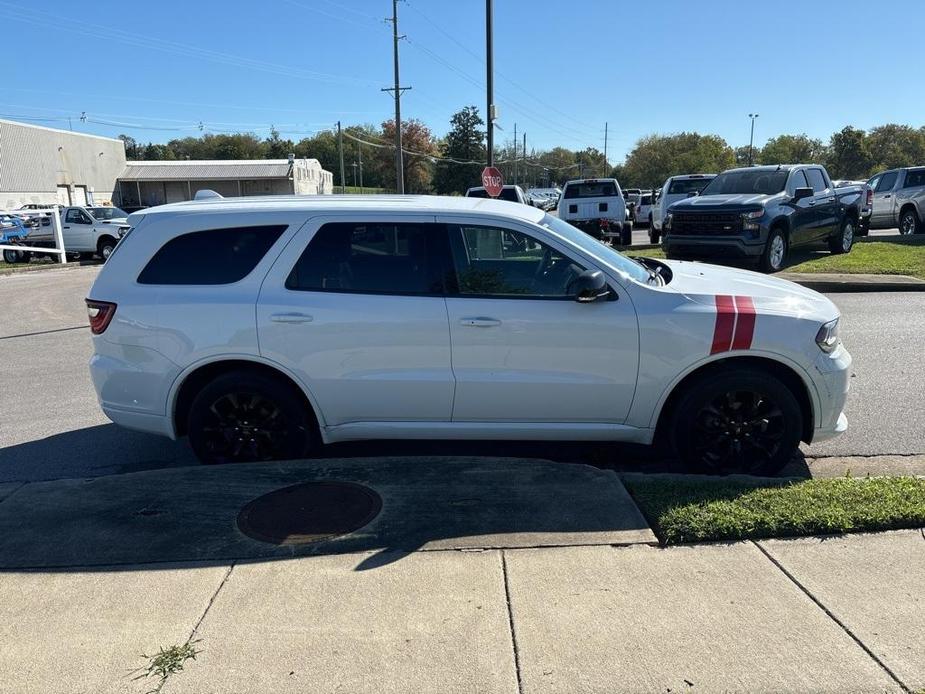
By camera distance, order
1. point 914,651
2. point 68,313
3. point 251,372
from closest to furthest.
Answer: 1. point 914,651
2. point 251,372
3. point 68,313

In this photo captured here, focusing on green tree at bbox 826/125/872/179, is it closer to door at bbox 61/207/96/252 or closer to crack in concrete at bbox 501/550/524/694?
door at bbox 61/207/96/252

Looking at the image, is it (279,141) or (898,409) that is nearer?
(898,409)

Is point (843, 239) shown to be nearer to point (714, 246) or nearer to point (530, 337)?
point (714, 246)

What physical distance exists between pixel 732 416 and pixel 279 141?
110111 millimetres

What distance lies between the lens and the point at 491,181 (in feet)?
61.6

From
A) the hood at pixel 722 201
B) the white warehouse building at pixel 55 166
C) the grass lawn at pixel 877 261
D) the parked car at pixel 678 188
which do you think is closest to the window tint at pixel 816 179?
the grass lawn at pixel 877 261

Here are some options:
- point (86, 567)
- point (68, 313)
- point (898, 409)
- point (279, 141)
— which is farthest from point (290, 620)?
point (279, 141)

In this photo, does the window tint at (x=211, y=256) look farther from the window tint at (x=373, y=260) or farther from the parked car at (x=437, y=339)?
the window tint at (x=373, y=260)

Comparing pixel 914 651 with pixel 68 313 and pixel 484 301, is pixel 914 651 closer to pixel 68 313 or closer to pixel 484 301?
pixel 484 301

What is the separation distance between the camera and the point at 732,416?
4.38 m

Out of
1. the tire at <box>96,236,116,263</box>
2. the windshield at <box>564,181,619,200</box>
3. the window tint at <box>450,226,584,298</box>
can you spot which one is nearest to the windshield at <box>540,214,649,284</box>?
the window tint at <box>450,226,584,298</box>

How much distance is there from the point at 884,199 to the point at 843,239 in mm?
6210

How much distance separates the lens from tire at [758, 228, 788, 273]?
1286cm

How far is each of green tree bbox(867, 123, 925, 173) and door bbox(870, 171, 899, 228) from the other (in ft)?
211
